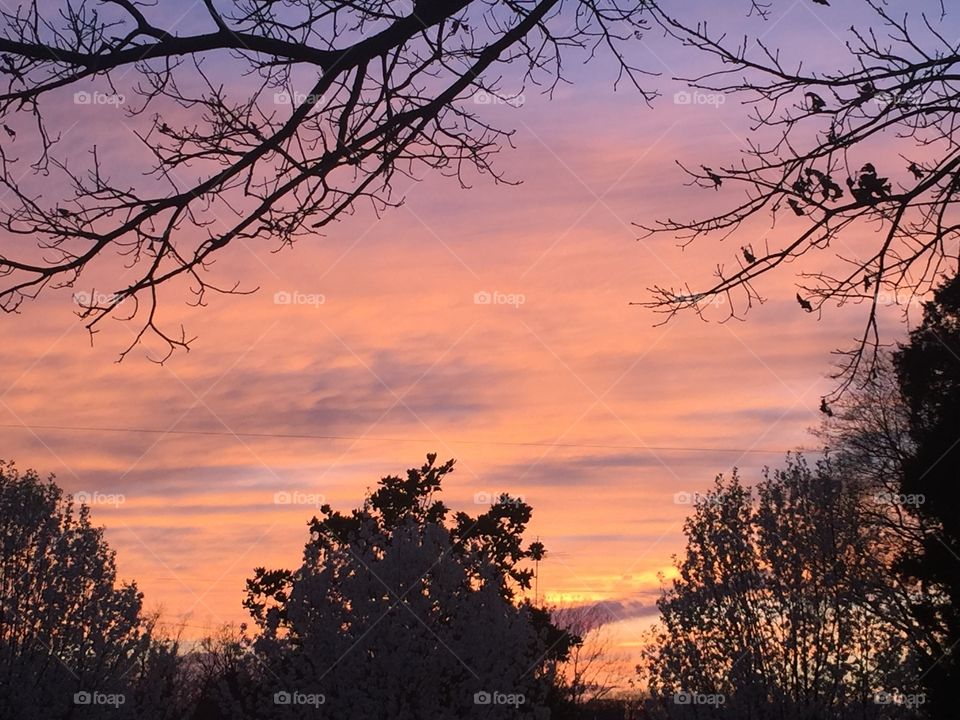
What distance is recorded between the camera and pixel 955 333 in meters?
26.6

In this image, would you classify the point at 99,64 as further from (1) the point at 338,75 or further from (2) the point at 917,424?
(2) the point at 917,424

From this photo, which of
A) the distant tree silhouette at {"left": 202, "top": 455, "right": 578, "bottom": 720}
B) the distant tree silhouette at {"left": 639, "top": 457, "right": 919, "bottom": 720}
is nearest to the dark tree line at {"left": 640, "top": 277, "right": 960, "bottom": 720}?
the distant tree silhouette at {"left": 639, "top": 457, "right": 919, "bottom": 720}

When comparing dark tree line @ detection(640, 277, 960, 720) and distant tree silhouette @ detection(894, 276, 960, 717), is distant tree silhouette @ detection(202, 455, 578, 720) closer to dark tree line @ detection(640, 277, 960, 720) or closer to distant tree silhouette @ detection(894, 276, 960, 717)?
dark tree line @ detection(640, 277, 960, 720)

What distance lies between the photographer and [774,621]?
75.4 ft

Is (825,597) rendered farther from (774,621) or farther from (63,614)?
(63,614)

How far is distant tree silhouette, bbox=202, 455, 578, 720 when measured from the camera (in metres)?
21.8

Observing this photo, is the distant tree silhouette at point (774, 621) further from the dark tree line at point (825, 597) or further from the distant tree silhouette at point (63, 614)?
the distant tree silhouette at point (63, 614)

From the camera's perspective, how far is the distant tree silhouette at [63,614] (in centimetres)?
2636

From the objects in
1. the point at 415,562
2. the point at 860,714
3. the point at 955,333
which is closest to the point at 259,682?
the point at 415,562

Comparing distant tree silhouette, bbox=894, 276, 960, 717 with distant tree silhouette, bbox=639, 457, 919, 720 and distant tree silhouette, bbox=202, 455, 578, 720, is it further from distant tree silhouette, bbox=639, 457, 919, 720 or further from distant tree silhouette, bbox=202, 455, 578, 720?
distant tree silhouette, bbox=202, 455, 578, 720

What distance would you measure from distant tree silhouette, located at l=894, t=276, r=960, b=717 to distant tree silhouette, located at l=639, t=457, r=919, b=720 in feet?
8.07

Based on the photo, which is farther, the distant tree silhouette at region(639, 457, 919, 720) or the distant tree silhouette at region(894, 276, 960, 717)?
the distant tree silhouette at region(894, 276, 960, 717)

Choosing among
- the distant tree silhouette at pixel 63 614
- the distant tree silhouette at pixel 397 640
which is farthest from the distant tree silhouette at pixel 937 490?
the distant tree silhouette at pixel 63 614

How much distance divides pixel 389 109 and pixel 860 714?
750 inches
